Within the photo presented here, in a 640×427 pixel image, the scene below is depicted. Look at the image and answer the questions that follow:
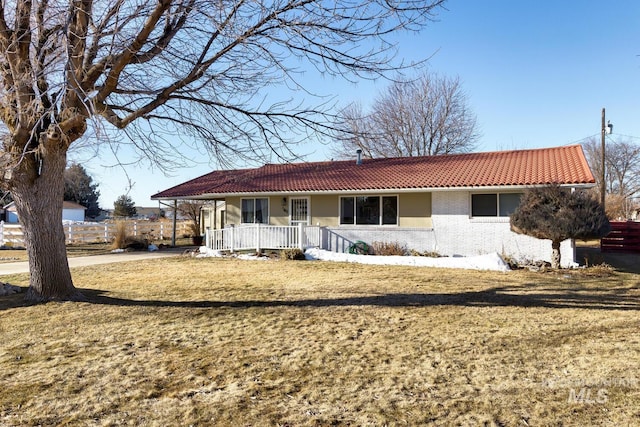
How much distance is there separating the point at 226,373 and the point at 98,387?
3.87 ft

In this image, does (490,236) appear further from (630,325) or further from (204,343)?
(204,343)

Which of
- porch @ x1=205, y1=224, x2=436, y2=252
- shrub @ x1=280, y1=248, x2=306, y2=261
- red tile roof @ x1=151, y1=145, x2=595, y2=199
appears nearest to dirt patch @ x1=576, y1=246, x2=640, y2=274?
red tile roof @ x1=151, y1=145, x2=595, y2=199

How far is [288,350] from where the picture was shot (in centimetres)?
500

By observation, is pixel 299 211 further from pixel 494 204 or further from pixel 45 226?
pixel 45 226

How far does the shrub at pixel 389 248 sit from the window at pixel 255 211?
207 inches

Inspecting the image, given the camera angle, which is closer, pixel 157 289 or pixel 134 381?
pixel 134 381

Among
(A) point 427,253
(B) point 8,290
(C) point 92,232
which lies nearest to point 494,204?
(A) point 427,253

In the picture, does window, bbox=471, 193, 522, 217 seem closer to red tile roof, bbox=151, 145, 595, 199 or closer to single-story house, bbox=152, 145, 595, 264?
single-story house, bbox=152, 145, 595, 264

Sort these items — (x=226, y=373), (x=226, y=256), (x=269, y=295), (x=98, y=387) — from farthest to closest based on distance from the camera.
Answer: (x=226, y=256)
(x=269, y=295)
(x=226, y=373)
(x=98, y=387)

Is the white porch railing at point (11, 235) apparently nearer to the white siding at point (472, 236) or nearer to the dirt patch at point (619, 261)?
the white siding at point (472, 236)

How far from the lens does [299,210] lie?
57.5ft

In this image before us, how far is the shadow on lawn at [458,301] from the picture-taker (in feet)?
24.5

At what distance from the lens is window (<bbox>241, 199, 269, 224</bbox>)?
18219mm

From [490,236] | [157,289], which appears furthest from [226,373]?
[490,236]
